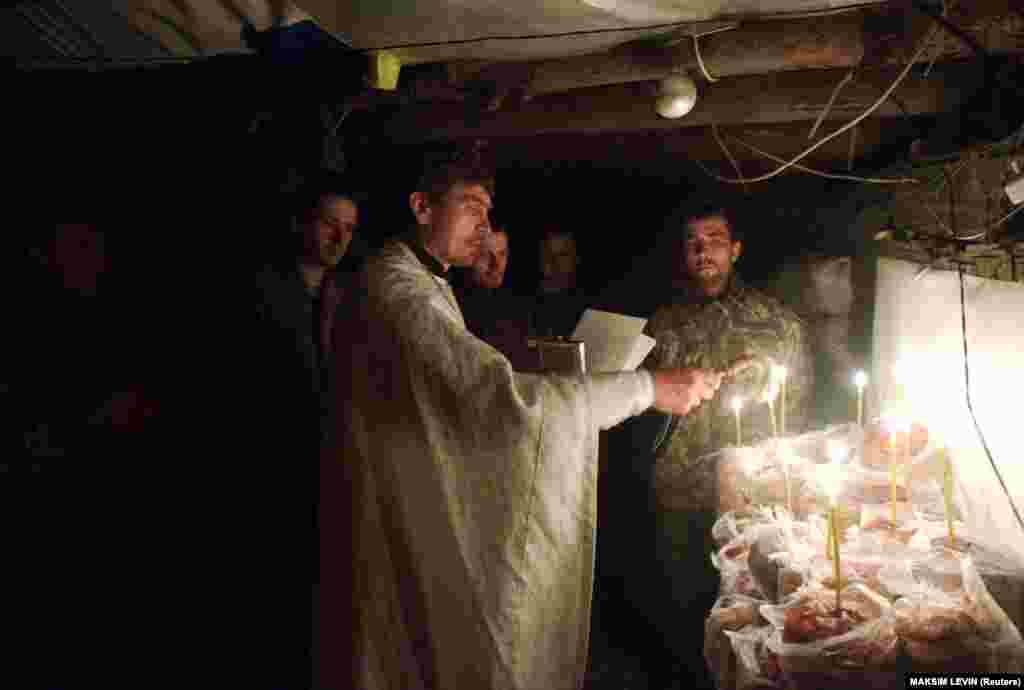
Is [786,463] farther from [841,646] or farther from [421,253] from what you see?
[421,253]

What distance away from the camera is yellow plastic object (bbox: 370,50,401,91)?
2891mm

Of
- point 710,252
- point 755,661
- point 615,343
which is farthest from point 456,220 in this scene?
point 755,661

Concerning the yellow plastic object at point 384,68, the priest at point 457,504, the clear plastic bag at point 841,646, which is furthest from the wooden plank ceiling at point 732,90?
the clear plastic bag at point 841,646

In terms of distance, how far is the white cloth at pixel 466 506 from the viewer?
2535mm

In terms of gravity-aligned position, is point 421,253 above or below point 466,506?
above

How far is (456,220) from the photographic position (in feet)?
9.78

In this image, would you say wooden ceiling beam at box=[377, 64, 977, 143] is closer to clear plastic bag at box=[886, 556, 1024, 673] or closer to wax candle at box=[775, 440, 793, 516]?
wax candle at box=[775, 440, 793, 516]

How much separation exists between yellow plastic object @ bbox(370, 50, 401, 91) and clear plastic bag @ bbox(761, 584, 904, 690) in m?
2.87

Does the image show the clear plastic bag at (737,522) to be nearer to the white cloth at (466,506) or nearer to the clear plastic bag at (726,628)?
the clear plastic bag at (726,628)

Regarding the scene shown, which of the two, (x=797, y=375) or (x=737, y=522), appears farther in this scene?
(x=797, y=375)

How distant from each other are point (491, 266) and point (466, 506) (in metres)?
2.52

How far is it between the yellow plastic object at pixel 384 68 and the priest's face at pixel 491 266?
1820mm

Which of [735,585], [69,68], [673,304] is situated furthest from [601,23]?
[69,68]

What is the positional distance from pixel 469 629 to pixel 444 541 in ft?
1.28
